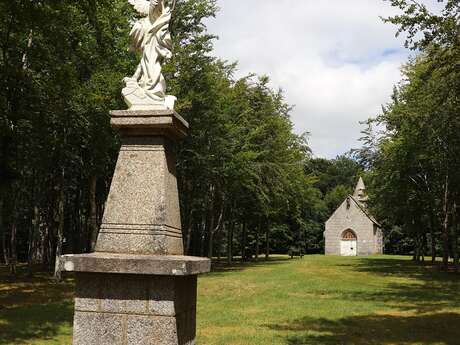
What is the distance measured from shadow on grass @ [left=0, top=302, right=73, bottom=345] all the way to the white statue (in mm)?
6465

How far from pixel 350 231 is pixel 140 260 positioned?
66733 mm

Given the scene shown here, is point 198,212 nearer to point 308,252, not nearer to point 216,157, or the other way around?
point 216,157

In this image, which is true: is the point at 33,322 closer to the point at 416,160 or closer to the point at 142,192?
the point at 142,192

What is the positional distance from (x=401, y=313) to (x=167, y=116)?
39.3 ft

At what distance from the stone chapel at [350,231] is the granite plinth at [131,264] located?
65376mm

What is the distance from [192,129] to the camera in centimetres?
2814

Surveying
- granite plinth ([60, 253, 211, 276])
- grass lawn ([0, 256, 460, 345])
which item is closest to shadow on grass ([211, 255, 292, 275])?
grass lawn ([0, 256, 460, 345])

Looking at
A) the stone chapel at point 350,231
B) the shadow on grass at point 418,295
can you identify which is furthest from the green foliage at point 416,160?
the stone chapel at point 350,231

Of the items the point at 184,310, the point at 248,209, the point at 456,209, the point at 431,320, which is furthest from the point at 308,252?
the point at 184,310

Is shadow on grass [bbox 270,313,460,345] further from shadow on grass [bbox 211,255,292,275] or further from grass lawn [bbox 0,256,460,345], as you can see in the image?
shadow on grass [bbox 211,255,292,275]

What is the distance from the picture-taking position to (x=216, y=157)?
2917 cm

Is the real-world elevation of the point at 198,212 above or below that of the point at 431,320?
above

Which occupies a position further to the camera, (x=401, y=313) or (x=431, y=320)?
(x=401, y=313)

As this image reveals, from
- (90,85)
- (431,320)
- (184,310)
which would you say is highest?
(90,85)
